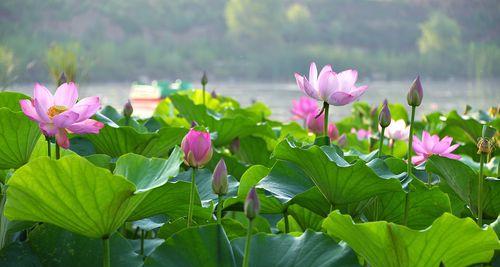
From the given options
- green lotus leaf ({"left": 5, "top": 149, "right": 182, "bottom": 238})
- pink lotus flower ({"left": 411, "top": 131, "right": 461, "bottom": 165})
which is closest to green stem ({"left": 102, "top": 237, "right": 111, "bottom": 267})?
green lotus leaf ({"left": 5, "top": 149, "right": 182, "bottom": 238})

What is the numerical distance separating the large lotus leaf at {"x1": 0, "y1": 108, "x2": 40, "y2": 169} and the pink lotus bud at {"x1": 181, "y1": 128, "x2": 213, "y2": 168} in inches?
6.1

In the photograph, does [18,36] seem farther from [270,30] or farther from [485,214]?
[485,214]

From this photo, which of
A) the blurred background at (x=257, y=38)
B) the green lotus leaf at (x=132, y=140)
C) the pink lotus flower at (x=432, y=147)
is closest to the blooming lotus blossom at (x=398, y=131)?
the pink lotus flower at (x=432, y=147)

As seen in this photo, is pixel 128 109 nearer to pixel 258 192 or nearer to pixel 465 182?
pixel 258 192

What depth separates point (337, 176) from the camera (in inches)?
24.0

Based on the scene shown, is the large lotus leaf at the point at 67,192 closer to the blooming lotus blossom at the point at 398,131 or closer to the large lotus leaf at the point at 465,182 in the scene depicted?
the large lotus leaf at the point at 465,182

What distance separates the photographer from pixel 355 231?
0.51 metres

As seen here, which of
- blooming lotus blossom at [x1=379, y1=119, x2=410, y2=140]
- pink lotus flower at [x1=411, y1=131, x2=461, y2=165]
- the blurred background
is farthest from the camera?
the blurred background

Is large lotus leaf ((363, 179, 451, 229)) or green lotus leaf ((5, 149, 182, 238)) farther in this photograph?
large lotus leaf ((363, 179, 451, 229))

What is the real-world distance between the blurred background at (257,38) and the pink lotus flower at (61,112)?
3247 cm

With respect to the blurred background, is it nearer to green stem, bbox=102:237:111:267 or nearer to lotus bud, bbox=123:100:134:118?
lotus bud, bbox=123:100:134:118

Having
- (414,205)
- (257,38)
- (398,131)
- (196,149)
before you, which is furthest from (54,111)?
(257,38)

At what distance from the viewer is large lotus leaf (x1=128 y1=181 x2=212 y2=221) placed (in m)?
0.57

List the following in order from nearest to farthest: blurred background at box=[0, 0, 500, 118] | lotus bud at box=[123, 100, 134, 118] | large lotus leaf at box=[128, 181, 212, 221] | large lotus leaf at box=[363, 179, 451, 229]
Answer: large lotus leaf at box=[128, 181, 212, 221], large lotus leaf at box=[363, 179, 451, 229], lotus bud at box=[123, 100, 134, 118], blurred background at box=[0, 0, 500, 118]
